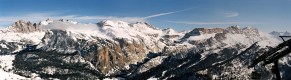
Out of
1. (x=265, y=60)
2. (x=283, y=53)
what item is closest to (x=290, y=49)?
(x=283, y=53)

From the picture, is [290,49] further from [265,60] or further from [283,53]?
[265,60]

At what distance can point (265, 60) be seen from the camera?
2436 cm

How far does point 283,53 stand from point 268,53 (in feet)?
2.90

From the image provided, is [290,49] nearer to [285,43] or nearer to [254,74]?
[285,43]

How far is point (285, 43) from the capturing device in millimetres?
22578

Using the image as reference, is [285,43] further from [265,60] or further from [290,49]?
[265,60]

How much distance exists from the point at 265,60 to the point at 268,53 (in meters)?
0.93

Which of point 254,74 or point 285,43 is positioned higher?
point 285,43

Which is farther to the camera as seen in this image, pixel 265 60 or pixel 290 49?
pixel 265 60

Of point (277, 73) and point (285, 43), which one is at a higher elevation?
point (285, 43)

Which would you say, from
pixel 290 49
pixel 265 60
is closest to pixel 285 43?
pixel 290 49

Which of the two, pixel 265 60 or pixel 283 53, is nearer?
pixel 283 53

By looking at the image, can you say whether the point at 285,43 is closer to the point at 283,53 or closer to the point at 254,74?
the point at 283,53

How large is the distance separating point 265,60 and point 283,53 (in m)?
1.66
